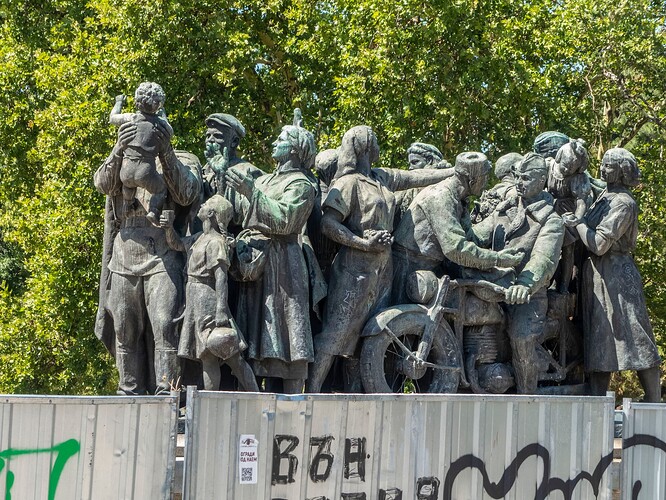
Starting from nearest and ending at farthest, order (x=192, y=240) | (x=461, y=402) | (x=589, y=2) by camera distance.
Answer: (x=461, y=402), (x=192, y=240), (x=589, y=2)

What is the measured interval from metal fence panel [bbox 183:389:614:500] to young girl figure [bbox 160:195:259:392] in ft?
4.05

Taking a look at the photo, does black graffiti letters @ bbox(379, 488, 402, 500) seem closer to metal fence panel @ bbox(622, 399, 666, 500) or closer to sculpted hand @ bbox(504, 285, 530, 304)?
metal fence panel @ bbox(622, 399, 666, 500)

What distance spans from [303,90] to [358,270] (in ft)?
37.5

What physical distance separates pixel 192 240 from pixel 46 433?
7.69 ft

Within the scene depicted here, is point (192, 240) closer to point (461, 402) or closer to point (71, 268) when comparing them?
point (461, 402)

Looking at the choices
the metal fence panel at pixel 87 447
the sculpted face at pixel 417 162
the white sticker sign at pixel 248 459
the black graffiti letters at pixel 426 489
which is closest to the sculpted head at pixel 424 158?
the sculpted face at pixel 417 162

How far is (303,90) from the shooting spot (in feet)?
70.2

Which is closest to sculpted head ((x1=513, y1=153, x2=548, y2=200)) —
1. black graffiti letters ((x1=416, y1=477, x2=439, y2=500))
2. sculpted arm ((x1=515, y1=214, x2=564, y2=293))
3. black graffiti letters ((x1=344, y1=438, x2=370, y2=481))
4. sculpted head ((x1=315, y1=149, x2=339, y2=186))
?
sculpted arm ((x1=515, y1=214, x2=564, y2=293))

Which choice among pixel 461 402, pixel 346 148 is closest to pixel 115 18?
pixel 346 148

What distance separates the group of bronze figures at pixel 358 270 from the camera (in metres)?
9.89

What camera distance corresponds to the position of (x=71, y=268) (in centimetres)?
1991

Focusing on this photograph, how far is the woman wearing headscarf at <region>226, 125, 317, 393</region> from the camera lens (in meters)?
9.88

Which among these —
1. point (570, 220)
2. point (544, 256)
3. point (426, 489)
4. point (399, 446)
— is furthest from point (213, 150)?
point (426, 489)

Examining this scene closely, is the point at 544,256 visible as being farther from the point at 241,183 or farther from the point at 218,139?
the point at 218,139
